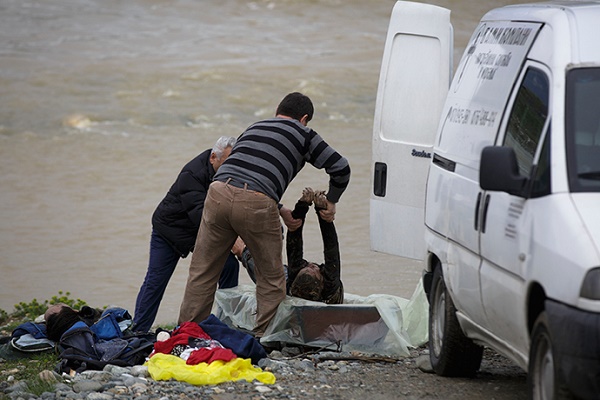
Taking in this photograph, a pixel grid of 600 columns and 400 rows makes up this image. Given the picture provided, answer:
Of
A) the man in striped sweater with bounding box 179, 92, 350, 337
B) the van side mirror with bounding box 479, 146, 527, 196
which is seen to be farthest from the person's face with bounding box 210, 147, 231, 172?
the van side mirror with bounding box 479, 146, 527, 196

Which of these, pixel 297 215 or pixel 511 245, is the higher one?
pixel 511 245

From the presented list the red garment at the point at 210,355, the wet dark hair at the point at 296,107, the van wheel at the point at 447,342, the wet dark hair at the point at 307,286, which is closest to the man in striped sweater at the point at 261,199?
the wet dark hair at the point at 296,107

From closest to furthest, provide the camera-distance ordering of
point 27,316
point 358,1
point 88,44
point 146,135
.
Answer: point 27,316, point 146,135, point 88,44, point 358,1

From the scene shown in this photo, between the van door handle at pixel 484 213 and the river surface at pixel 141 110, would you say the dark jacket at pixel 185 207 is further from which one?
the river surface at pixel 141 110

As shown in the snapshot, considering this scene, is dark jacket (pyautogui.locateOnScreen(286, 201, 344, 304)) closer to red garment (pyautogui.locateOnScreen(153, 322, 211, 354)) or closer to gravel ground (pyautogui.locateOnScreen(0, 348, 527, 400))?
gravel ground (pyautogui.locateOnScreen(0, 348, 527, 400))

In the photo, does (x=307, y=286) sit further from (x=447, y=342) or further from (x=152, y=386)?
(x=152, y=386)

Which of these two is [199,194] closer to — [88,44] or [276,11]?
[88,44]

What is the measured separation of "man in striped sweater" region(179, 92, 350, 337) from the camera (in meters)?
7.64

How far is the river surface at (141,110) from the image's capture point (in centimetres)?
1694

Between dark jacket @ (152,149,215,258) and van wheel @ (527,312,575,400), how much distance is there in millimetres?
4141

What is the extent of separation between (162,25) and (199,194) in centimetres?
3560

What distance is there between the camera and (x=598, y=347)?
441 centimetres

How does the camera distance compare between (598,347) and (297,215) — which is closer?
(598,347)

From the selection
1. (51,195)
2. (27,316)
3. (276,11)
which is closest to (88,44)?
(276,11)
